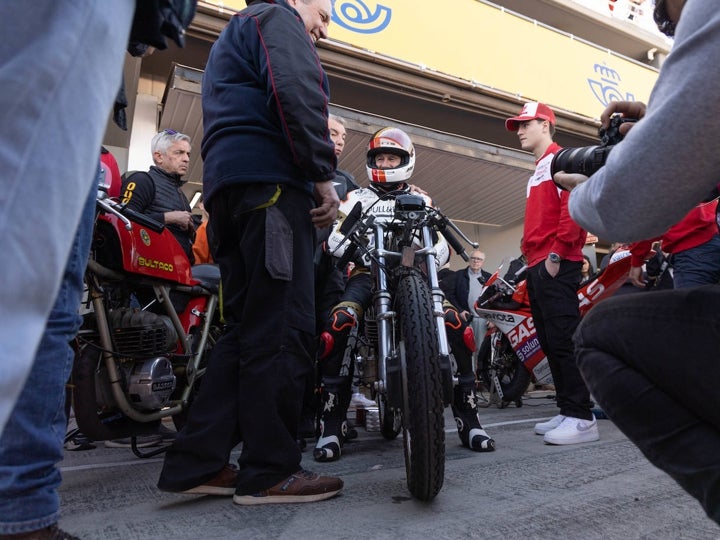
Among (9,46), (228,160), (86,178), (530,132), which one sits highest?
(530,132)

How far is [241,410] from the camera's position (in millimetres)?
1844

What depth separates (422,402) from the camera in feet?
5.62

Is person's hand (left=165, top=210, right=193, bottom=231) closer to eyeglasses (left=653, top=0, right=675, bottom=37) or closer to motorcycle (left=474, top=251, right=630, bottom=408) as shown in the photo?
motorcycle (left=474, top=251, right=630, bottom=408)

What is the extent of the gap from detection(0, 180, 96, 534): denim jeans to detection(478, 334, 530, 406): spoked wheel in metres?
3.80

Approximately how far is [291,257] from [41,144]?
1.26m

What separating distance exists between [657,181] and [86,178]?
0.77 meters

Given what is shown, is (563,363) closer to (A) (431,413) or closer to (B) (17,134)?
(A) (431,413)

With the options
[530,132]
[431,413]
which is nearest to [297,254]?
[431,413]

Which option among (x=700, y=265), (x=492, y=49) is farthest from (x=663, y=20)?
(x=492, y=49)

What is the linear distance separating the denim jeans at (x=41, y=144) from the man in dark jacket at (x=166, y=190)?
8.59 ft

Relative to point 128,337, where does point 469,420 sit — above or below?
below

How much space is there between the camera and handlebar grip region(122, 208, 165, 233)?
2.29 meters

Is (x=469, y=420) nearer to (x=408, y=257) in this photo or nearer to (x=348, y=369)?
(x=348, y=369)

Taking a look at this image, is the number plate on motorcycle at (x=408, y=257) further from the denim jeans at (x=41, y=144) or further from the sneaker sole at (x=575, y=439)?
the denim jeans at (x=41, y=144)
